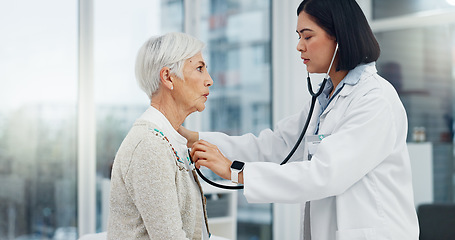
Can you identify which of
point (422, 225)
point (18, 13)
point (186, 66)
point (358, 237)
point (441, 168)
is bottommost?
point (422, 225)

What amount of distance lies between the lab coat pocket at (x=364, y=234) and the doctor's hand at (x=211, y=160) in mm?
356

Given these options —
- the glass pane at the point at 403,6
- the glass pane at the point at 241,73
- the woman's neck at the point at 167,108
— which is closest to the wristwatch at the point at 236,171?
the woman's neck at the point at 167,108

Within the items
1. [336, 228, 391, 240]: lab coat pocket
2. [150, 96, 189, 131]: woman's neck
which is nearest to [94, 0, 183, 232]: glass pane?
[150, 96, 189, 131]: woman's neck

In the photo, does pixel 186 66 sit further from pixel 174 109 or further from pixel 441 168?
pixel 441 168

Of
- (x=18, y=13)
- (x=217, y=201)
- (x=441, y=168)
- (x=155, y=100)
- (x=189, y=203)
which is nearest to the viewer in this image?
(x=189, y=203)

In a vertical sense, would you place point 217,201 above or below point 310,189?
below

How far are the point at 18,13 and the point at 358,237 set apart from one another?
2.14 metres

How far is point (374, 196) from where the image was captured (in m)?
1.41

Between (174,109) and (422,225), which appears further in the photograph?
(422,225)

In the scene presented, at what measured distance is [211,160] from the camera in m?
1.41

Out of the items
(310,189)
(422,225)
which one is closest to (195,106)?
(310,189)

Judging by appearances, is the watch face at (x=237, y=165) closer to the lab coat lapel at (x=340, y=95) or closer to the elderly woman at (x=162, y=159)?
the elderly woman at (x=162, y=159)

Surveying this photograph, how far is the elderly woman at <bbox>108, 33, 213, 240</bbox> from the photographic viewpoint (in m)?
1.23

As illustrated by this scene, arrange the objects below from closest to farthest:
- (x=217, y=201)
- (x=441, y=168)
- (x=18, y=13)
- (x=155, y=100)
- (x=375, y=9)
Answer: (x=155, y=100) < (x=18, y=13) < (x=217, y=201) < (x=441, y=168) < (x=375, y=9)
